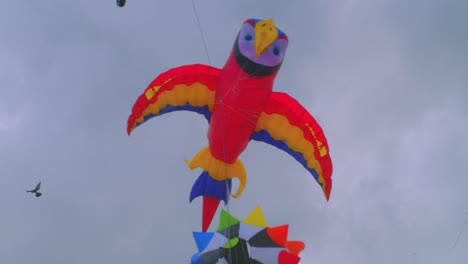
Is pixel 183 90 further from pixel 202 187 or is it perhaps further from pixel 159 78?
pixel 202 187

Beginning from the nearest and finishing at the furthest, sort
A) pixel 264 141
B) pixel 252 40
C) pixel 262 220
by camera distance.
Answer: pixel 252 40, pixel 262 220, pixel 264 141

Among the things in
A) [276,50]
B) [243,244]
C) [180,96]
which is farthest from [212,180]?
[276,50]

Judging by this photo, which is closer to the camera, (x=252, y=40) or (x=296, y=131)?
(x=252, y=40)

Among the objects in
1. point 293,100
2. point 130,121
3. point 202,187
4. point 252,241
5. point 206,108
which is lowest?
point 252,241

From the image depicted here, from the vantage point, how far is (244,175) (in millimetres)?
10812

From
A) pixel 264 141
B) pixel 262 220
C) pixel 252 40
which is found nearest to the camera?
pixel 252 40

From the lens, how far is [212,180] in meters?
10.6

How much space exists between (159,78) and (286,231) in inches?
174

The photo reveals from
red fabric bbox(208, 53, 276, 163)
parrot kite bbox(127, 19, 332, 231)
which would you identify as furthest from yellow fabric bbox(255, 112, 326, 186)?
red fabric bbox(208, 53, 276, 163)

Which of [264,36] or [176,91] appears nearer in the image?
[264,36]

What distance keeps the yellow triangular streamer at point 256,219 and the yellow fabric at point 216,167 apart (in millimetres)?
611

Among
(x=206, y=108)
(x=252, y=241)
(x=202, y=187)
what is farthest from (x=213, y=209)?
(x=206, y=108)

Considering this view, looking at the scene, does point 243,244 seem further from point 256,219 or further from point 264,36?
point 264,36

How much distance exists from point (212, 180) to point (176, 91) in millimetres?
2181
